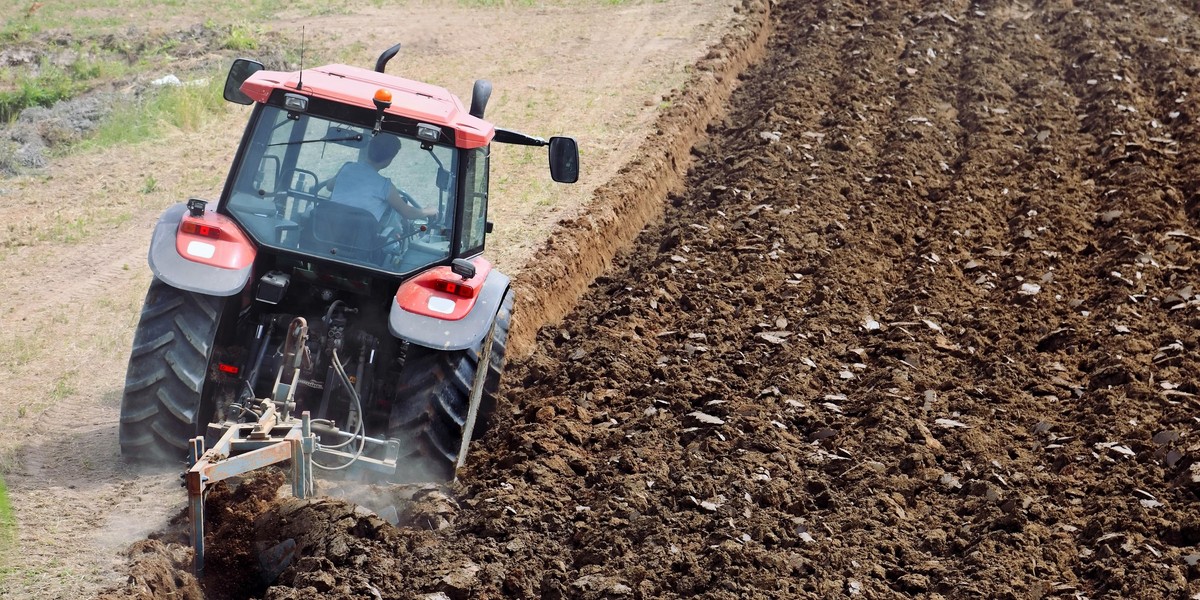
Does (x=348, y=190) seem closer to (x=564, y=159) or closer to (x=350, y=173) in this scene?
(x=350, y=173)

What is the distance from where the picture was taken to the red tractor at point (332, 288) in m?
5.88

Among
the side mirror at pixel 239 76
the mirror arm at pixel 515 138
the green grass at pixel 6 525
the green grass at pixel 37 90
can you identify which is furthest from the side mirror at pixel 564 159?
the green grass at pixel 37 90

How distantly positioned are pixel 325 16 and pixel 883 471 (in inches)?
519

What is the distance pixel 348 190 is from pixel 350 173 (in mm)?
93

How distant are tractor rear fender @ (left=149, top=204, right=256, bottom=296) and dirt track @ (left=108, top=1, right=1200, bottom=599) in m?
1.15

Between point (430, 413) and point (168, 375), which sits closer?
point (168, 375)

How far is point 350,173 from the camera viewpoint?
6.32 metres

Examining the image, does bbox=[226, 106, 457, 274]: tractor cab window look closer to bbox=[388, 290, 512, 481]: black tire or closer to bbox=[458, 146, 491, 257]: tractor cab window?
bbox=[458, 146, 491, 257]: tractor cab window

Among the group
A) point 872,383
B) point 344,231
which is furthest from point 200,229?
point 872,383

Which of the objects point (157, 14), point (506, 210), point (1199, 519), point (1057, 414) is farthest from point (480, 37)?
point (1199, 519)

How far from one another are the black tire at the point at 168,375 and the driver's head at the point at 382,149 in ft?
3.56

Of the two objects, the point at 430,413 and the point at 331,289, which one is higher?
the point at 331,289

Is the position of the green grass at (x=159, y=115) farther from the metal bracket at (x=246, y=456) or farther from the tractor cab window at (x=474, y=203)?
the metal bracket at (x=246, y=456)

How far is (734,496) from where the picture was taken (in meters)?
5.89
